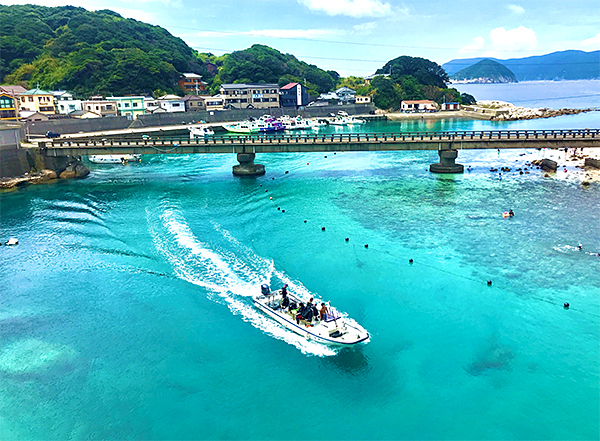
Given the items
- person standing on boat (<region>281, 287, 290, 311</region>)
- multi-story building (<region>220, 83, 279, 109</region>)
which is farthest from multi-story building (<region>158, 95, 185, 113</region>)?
person standing on boat (<region>281, 287, 290, 311</region>)

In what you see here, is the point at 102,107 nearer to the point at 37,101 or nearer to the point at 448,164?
the point at 37,101

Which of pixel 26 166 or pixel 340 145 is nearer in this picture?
pixel 340 145

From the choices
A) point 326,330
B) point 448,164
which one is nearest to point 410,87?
point 448,164

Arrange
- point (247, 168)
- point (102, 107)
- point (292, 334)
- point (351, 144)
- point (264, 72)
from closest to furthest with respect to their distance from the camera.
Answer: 1. point (292, 334)
2. point (351, 144)
3. point (247, 168)
4. point (102, 107)
5. point (264, 72)

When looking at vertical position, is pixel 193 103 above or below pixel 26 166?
above

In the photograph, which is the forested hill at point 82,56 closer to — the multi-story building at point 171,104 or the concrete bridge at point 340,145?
the multi-story building at point 171,104

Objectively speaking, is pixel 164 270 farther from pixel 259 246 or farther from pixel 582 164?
pixel 582 164
